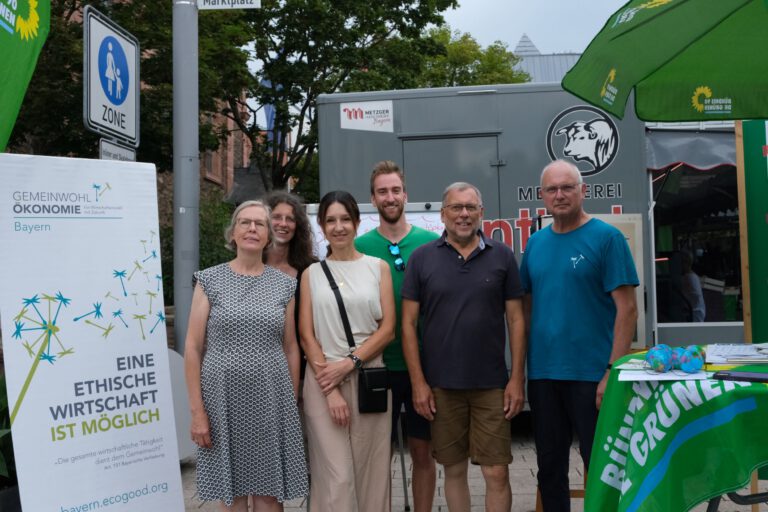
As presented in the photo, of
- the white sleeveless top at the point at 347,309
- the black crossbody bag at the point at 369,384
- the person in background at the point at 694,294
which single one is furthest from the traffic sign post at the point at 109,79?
the person in background at the point at 694,294

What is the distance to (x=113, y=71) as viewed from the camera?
4773 millimetres

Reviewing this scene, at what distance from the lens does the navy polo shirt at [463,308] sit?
377 centimetres

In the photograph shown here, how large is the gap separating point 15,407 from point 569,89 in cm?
277

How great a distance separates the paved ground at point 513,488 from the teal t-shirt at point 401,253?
4.37 ft

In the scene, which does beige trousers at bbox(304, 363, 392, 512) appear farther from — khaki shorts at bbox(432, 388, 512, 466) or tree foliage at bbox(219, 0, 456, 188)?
tree foliage at bbox(219, 0, 456, 188)

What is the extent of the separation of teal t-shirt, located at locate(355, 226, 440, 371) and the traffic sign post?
166 cm

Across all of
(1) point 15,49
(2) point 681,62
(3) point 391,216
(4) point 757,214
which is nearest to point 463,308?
(3) point 391,216

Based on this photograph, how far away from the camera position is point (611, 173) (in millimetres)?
6258

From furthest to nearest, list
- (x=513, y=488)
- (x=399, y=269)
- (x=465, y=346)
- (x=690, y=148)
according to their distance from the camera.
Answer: (x=690, y=148)
(x=513, y=488)
(x=399, y=269)
(x=465, y=346)

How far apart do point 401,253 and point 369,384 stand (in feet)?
2.69

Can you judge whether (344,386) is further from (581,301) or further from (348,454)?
(581,301)

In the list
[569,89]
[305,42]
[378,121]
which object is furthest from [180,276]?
[305,42]

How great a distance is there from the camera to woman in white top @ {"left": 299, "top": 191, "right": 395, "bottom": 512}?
3730mm

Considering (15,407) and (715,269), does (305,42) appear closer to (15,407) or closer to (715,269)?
(715,269)
